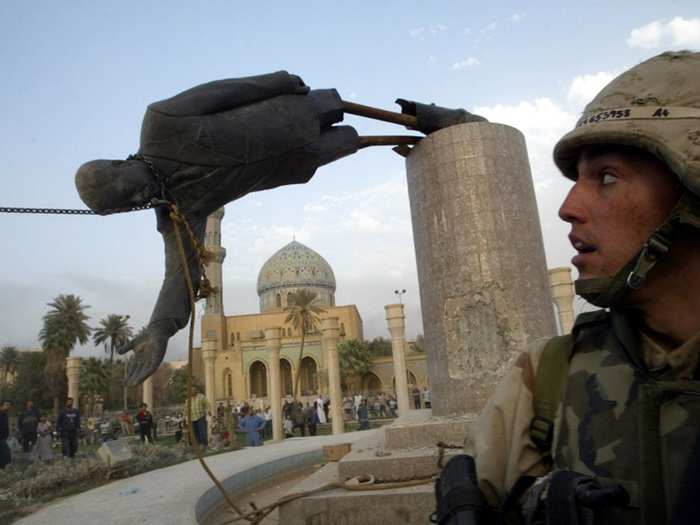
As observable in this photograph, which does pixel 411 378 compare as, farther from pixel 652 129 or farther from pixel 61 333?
pixel 652 129

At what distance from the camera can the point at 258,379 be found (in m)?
46.1

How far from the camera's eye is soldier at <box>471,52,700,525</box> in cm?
103

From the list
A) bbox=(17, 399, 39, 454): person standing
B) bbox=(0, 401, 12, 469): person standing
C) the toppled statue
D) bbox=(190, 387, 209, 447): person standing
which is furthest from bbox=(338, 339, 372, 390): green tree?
the toppled statue

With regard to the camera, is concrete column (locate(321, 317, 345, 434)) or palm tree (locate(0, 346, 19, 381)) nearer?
concrete column (locate(321, 317, 345, 434))

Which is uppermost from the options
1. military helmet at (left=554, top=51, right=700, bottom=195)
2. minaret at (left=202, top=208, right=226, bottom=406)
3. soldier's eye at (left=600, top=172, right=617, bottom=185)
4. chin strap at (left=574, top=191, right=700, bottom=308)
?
minaret at (left=202, top=208, right=226, bottom=406)

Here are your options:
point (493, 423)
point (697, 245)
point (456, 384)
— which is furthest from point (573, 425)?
point (456, 384)

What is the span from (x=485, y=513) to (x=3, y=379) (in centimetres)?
6251

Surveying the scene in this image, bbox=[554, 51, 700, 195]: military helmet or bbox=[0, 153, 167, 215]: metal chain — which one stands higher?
bbox=[0, 153, 167, 215]: metal chain

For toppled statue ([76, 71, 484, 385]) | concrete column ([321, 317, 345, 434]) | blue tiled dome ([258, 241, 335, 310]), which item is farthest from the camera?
blue tiled dome ([258, 241, 335, 310])

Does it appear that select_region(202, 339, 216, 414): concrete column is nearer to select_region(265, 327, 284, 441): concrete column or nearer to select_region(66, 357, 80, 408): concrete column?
select_region(265, 327, 284, 441): concrete column

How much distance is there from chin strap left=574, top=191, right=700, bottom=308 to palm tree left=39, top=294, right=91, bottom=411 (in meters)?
41.8

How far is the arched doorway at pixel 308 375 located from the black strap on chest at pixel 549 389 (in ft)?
147

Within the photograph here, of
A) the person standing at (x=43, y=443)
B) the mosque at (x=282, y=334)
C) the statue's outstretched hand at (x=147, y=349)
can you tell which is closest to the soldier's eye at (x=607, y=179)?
the statue's outstretched hand at (x=147, y=349)

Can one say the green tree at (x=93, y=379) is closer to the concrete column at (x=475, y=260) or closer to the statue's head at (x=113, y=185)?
the concrete column at (x=475, y=260)
